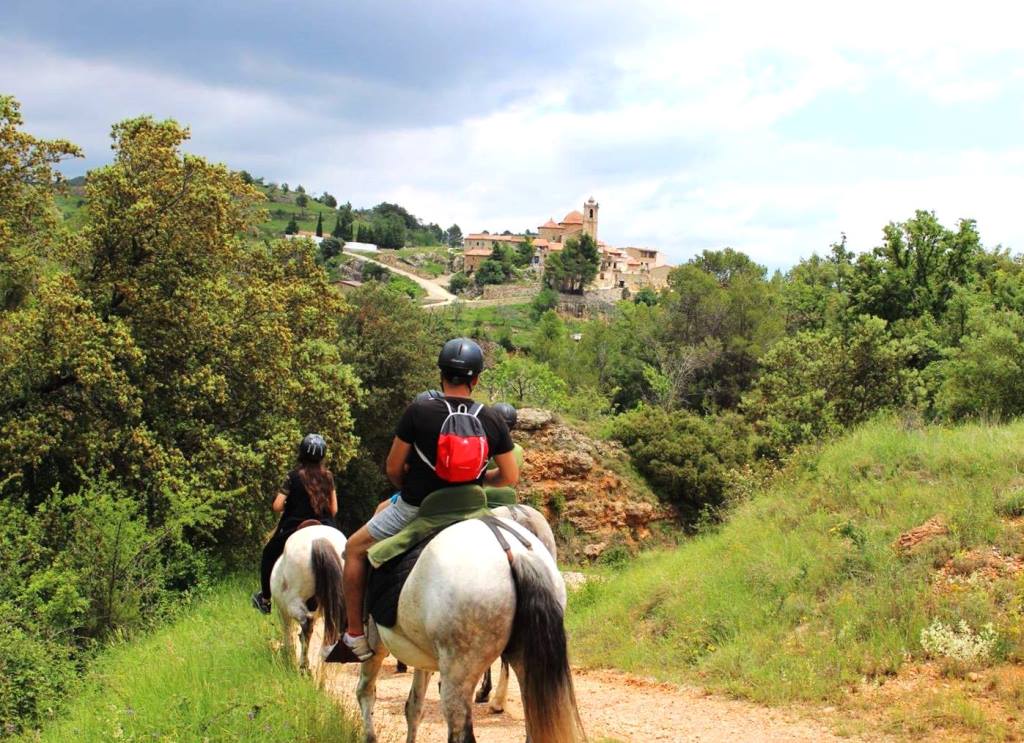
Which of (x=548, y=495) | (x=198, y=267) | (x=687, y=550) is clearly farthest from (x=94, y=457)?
(x=548, y=495)

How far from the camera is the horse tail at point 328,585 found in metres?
8.02

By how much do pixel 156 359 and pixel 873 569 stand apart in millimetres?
13122

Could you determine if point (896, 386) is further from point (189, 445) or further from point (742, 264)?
point (742, 264)

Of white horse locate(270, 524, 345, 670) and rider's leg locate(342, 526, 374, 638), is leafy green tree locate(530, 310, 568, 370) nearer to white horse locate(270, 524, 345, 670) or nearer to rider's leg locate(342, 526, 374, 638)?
white horse locate(270, 524, 345, 670)

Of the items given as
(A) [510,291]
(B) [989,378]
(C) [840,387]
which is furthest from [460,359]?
(A) [510,291]

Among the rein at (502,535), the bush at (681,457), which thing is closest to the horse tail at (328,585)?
the rein at (502,535)

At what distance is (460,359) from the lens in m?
5.37

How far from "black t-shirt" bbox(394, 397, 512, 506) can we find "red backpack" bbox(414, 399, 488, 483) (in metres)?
0.04

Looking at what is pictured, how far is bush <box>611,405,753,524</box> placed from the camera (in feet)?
87.4

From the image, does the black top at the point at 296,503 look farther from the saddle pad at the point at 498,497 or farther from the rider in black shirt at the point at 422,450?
the rider in black shirt at the point at 422,450

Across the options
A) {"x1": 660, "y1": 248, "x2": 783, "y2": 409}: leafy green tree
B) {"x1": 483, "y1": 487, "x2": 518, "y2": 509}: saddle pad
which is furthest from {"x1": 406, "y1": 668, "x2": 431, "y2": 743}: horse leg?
{"x1": 660, "y1": 248, "x2": 783, "y2": 409}: leafy green tree

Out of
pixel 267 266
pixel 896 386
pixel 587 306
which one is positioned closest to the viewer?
pixel 267 266

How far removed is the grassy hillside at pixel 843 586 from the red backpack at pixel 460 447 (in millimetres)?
4694

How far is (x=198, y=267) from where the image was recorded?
17672 mm
